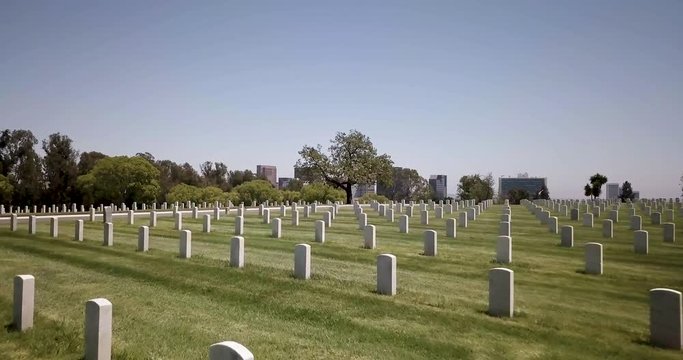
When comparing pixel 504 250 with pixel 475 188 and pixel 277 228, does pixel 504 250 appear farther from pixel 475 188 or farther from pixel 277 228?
pixel 475 188

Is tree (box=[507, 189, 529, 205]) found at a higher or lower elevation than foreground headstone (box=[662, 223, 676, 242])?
higher

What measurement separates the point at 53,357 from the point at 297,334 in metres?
3.65

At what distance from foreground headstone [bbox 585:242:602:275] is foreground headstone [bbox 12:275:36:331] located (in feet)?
43.1

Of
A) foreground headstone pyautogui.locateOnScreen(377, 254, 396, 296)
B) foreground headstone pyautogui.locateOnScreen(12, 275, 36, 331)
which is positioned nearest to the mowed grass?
foreground headstone pyautogui.locateOnScreen(12, 275, 36, 331)

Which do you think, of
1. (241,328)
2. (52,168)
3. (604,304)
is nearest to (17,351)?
(241,328)

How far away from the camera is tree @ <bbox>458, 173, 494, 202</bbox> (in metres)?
84.4

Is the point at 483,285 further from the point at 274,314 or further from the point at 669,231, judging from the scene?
the point at 669,231

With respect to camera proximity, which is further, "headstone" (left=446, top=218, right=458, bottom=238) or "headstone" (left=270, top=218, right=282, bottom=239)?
"headstone" (left=446, top=218, right=458, bottom=238)

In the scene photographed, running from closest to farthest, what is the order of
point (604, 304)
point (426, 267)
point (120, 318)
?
1. point (120, 318)
2. point (604, 304)
3. point (426, 267)

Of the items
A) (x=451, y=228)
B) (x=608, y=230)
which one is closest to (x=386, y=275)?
(x=451, y=228)

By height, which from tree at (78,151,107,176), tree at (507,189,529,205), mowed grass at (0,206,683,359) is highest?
tree at (78,151,107,176)

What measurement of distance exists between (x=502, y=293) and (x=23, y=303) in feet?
28.0

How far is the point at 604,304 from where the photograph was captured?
31.3 ft

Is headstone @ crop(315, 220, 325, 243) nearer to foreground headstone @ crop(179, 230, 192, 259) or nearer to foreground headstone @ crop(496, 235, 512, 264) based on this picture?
foreground headstone @ crop(179, 230, 192, 259)
